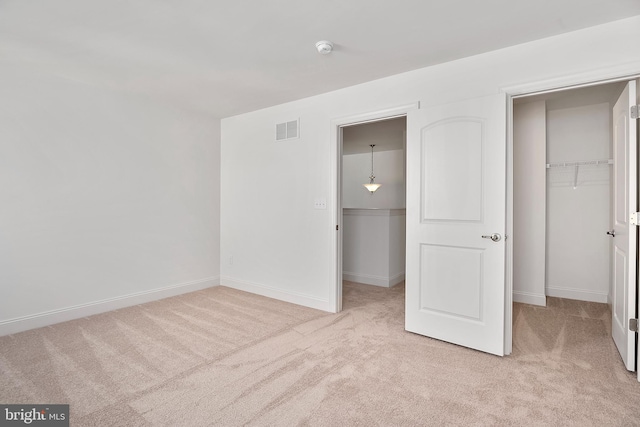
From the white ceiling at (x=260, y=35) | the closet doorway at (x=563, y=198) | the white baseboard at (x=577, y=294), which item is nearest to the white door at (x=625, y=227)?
the white ceiling at (x=260, y=35)

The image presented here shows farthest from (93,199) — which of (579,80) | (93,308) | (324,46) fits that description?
(579,80)

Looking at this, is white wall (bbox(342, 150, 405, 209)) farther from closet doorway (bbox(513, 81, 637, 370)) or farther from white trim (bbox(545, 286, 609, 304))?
white trim (bbox(545, 286, 609, 304))

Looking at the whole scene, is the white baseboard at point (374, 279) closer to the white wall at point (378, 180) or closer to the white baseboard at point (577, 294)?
the white baseboard at point (577, 294)

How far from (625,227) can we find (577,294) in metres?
2.12

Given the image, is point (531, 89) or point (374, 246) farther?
point (374, 246)

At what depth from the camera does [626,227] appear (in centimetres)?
233

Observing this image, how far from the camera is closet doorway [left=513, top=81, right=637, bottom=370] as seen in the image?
152 inches

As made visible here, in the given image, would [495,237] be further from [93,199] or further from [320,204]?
[93,199]

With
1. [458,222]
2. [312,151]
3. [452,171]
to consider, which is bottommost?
[458,222]

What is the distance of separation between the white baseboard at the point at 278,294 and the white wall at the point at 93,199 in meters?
0.35

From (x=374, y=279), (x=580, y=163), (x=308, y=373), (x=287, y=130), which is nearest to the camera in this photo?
(x=308, y=373)

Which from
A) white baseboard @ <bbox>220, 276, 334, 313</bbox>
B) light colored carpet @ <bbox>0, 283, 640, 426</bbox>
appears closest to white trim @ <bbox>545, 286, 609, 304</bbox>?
light colored carpet @ <bbox>0, 283, 640, 426</bbox>

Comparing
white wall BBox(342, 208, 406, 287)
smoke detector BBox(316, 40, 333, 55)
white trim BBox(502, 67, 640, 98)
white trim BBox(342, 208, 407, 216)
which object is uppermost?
smoke detector BBox(316, 40, 333, 55)

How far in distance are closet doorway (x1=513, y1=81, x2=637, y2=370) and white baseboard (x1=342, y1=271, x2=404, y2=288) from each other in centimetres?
156
